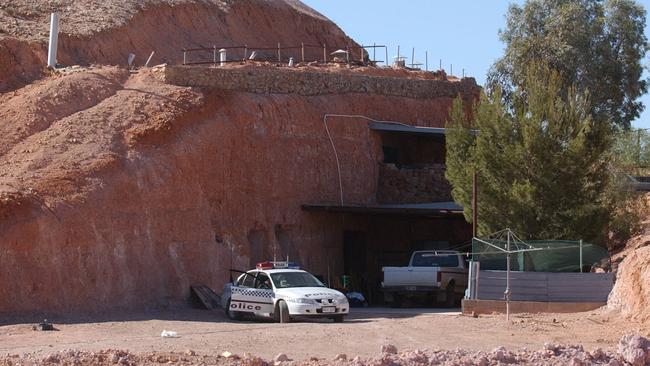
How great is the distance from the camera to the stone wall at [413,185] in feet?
134

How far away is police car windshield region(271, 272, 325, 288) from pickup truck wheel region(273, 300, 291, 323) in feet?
2.02

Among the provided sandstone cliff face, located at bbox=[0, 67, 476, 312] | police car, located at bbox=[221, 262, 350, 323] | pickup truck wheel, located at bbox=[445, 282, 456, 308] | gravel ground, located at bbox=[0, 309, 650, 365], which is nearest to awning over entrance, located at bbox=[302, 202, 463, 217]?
sandstone cliff face, located at bbox=[0, 67, 476, 312]

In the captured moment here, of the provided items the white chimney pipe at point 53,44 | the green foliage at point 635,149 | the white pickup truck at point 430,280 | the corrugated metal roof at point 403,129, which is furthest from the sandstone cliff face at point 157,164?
the green foliage at point 635,149

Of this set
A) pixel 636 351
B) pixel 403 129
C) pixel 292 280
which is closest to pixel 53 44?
pixel 403 129

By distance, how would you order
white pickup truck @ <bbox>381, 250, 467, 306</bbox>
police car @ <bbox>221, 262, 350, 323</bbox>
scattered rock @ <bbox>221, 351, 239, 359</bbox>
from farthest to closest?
white pickup truck @ <bbox>381, 250, 467, 306</bbox>, police car @ <bbox>221, 262, 350, 323</bbox>, scattered rock @ <bbox>221, 351, 239, 359</bbox>

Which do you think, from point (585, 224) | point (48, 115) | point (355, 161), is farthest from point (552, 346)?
point (355, 161)

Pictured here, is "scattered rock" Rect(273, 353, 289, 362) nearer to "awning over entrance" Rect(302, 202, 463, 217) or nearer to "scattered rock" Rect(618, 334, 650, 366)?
"scattered rock" Rect(618, 334, 650, 366)

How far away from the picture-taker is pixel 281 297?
88.4 ft

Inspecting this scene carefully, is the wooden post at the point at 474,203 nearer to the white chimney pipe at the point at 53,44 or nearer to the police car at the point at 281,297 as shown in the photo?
the police car at the point at 281,297

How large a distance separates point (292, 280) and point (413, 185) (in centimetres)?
1424

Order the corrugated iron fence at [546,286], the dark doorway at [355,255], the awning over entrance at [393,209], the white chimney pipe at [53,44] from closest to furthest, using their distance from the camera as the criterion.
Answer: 1. the corrugated iron fence at [546,286]
2. the white chimney pipe at [53,44]
3. the awning over entrance at [393,209]
4. the dark doorway at [355,255]

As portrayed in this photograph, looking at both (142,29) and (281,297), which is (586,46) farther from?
(281,297)

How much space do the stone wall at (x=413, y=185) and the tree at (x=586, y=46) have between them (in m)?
6.42

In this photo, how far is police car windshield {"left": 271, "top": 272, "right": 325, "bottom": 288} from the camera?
90.5 ft
